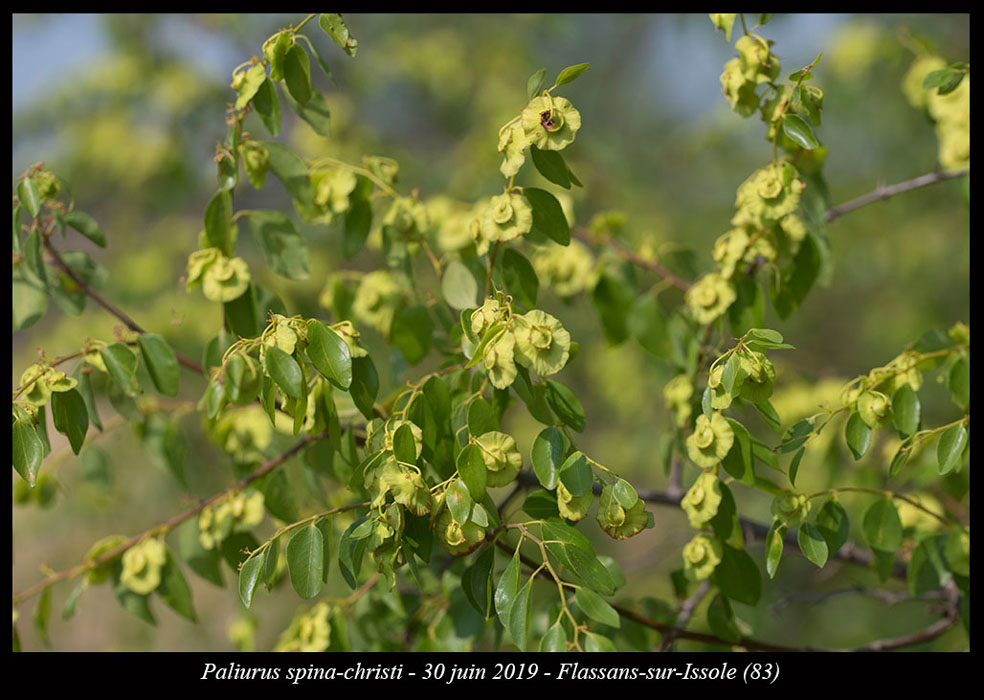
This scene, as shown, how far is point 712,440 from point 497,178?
61.4 inches

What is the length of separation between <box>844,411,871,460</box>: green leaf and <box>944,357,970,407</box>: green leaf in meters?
0.18

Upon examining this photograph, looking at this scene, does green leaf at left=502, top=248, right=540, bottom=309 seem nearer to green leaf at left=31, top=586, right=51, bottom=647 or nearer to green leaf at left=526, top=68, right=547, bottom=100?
green leaf at left=526, top=68, right=547, bottom=100

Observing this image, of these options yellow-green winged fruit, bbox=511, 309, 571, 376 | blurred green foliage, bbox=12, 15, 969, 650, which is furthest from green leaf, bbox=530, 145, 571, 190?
blurred green foliage, bbox=12, 15, 969, 650

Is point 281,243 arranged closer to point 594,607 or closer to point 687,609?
point 594,607

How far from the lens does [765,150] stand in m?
3.35

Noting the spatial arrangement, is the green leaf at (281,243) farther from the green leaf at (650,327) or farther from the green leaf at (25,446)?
the green leaf at (650,327)

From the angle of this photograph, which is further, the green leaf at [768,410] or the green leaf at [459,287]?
the green leaf at [459,287]

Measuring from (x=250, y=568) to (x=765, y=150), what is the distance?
3.07 m

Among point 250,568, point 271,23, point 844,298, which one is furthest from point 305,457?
point 844,298

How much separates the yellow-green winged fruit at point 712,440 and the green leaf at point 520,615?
0.21 metres

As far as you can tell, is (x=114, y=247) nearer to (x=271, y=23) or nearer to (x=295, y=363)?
(x=271, y=23)

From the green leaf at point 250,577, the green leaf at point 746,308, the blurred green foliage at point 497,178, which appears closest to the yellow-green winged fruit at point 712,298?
the green leaf at point 746,308

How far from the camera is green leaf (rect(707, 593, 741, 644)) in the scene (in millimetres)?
943

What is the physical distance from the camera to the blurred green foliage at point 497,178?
2.57 metres
